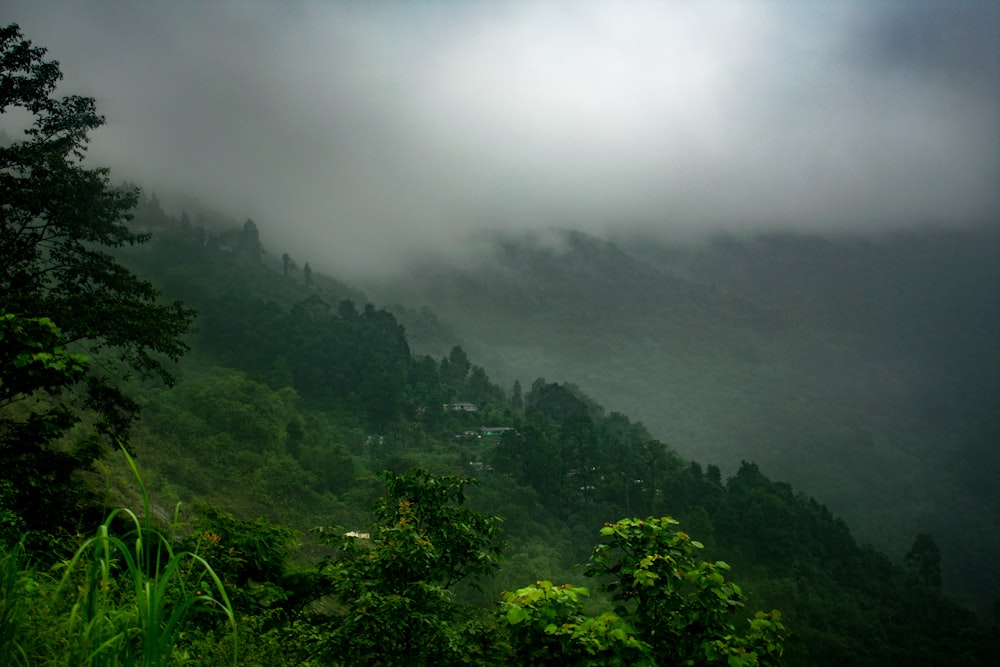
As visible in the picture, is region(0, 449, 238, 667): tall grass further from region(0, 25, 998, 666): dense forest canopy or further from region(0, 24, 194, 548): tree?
region(0, 24, 194, 548): tree

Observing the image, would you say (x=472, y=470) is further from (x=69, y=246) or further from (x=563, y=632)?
(x=563, y=632)

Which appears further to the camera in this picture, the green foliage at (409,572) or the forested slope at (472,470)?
the forested slope at (472,470)

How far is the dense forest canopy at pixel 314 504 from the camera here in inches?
177

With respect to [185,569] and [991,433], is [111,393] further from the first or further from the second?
[991,433]

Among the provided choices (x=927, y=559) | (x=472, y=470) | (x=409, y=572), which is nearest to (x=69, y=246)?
(x=409, y=572)

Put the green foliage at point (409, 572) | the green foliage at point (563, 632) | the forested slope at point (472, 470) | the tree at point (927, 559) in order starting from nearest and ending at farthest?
the green foliage at point (563, 632), the green foliage at point (409, 572), the forested slope at point (472, 470), the tree at point (927, 559)

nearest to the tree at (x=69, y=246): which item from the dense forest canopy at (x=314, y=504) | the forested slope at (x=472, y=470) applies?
the dense forest canopy at (x=314, y=504)

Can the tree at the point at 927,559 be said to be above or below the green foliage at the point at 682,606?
below

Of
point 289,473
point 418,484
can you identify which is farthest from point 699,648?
→ point 289,473

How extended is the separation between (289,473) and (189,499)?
10943mm

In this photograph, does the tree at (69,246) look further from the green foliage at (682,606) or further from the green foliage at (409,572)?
the green foliage at (682,606)

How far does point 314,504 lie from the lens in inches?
1746

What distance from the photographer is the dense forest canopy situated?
14.8 ft

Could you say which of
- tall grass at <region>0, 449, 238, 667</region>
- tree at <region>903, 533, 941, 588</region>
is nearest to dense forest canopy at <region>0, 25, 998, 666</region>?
tall grass at <region>0, 449, 238, 667</region>
